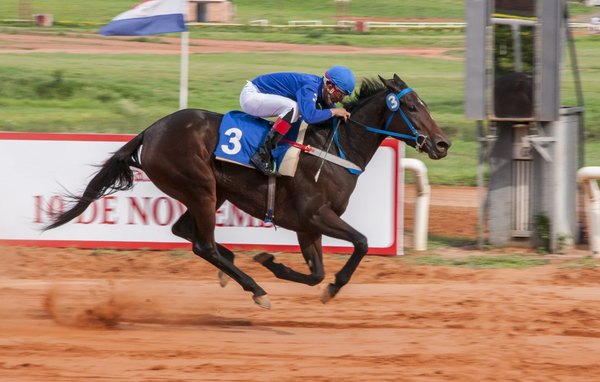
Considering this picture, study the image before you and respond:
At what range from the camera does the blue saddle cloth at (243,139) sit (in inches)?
311

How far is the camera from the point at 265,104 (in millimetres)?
7887

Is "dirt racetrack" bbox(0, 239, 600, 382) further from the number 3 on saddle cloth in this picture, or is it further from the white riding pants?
the white riding pants

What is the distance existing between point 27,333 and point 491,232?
532 centimetres

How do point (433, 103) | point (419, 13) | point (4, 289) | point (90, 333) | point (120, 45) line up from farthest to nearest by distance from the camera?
1. point (419, 13)
2. point (120, 45)
3. point (433, 103)
4. point (4, 289)
5. point (90, 333)

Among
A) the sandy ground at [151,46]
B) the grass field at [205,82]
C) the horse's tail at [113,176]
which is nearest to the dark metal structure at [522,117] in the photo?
the horse's tail at [113,176]

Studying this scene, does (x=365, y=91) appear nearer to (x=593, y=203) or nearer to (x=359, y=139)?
(x=359, y=139)

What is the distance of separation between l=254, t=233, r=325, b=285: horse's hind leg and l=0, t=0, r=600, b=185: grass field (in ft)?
26.0

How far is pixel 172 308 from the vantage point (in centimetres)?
840

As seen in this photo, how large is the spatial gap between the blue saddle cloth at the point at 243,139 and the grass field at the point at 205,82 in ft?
26.6

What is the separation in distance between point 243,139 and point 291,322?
1.48m

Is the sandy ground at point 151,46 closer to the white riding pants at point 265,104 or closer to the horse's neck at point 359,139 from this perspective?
the white riding pants at point 265,104

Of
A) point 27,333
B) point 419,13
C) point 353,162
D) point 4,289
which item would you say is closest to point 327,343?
point 353,162

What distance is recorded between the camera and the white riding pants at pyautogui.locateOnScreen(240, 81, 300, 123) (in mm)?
7824

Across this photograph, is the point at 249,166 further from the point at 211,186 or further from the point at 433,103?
the point at 433,103
